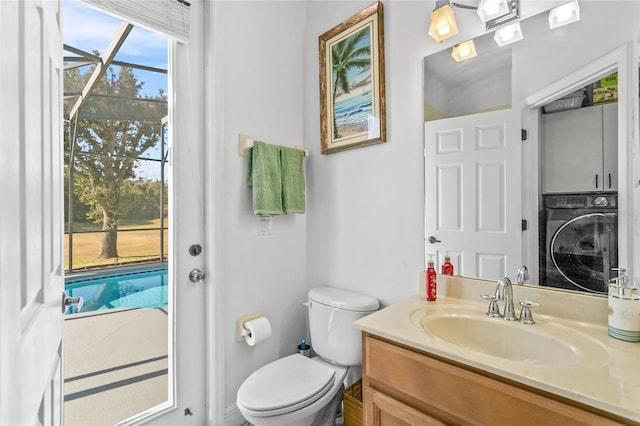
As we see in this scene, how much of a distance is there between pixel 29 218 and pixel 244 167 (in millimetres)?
1231

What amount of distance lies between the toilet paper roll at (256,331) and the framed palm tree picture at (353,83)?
3.47 ft

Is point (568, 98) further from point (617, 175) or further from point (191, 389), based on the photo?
point (191, 389)

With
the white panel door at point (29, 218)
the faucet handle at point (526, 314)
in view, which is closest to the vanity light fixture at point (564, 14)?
the faucet handle at point (526, 314)

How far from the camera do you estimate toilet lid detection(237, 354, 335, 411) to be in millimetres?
1269

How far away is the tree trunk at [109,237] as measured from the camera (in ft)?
4.43

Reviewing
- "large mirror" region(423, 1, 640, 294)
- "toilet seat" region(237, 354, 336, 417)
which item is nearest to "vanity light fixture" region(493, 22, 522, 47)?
"large mirror" region(423, 1, 640, 294)

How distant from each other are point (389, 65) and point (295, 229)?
1.09 m

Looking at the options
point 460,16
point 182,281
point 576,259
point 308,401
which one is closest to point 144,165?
point 182,281

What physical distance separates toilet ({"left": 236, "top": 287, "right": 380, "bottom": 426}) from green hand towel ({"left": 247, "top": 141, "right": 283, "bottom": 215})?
1.81ft

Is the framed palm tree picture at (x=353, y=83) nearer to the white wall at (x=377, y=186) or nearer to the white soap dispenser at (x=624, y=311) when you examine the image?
the white wall at (x=377, y=186)

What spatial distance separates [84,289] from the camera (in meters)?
Answer: 1.30

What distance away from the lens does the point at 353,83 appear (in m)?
1.75

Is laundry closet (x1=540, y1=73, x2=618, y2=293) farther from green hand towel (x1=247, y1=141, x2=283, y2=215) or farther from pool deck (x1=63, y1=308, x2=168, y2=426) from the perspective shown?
pool deck (x1=63, y1=308, x2=168, y2=426)

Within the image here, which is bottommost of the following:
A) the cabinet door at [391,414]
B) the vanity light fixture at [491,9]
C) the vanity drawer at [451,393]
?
the cabinet door at [391,414]
